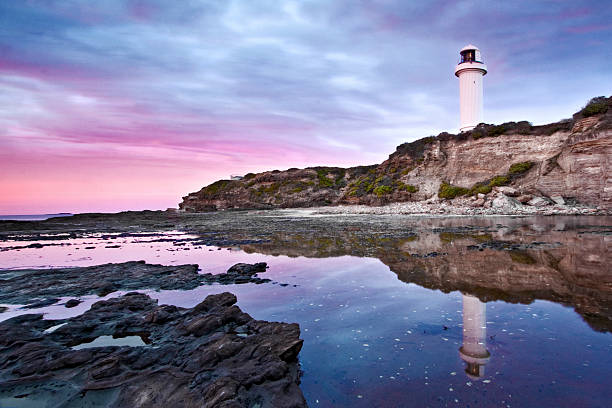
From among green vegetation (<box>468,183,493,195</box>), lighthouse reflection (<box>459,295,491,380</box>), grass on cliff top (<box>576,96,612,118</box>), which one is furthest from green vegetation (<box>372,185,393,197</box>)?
lighthouse reflection (<box>459,295,491,380</box>)

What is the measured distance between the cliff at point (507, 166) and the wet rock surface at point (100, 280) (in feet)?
101

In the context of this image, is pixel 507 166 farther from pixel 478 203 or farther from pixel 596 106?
pixel 596 106

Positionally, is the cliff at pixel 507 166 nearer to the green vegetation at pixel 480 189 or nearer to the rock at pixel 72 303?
the green vegetation at pixel 480 189

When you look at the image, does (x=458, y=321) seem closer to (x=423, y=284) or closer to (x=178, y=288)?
(x=423, y=284)

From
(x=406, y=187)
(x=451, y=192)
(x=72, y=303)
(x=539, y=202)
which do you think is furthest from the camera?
(x=406, y=187)

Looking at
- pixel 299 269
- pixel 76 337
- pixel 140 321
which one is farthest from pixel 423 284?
pixel 76 337

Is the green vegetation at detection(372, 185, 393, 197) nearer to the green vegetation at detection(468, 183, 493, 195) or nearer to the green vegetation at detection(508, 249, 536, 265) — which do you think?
the green vegetation at detection(468, 183, 493, 195)

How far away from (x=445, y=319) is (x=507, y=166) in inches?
1441

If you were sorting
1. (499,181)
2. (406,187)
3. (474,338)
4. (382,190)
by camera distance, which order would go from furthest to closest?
(382,190) → (406,187) → (499,181) → (474,338)

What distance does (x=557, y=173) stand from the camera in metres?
31.2

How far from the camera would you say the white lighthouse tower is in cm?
4647

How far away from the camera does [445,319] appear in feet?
18.6

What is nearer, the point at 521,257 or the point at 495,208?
the point at 521,257

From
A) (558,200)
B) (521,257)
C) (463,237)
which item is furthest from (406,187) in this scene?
(521,257)
